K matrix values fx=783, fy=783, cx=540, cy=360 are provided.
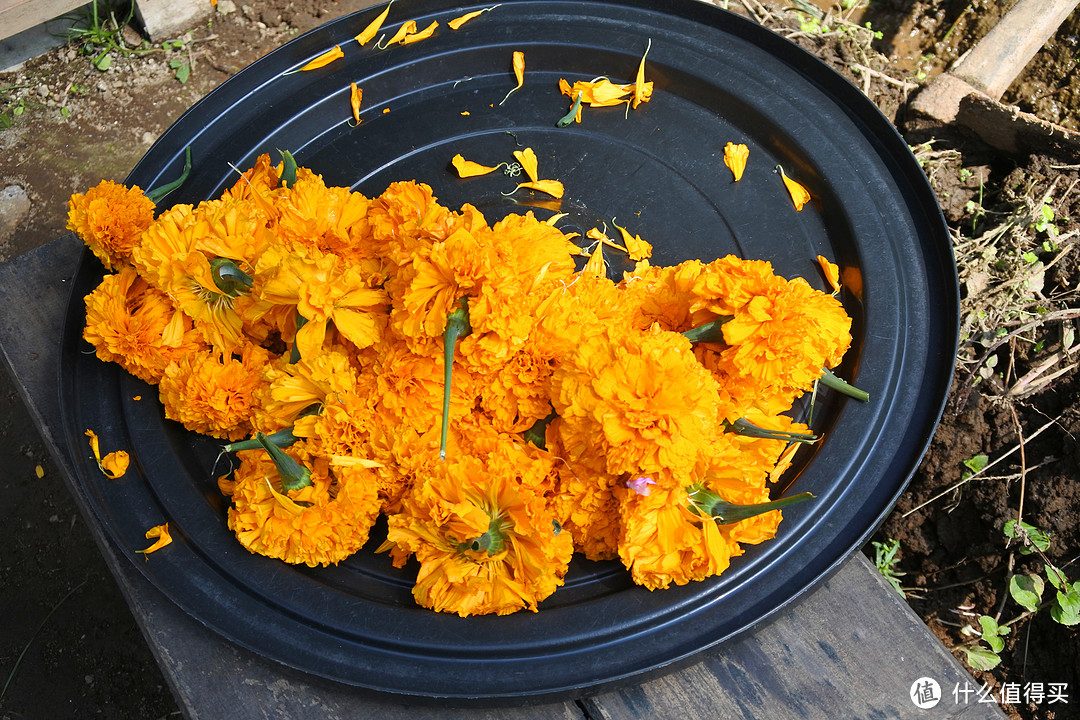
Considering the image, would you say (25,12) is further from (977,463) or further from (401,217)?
(977,463)

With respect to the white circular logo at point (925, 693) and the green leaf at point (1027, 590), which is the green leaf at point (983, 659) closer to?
the green leaf at point (1027, 590)

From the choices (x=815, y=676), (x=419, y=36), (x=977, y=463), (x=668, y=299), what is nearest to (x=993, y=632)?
(x=977, y=463)

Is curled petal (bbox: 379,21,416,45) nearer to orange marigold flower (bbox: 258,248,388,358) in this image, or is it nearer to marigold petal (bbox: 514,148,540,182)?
marigold petal (bbox: 514,148,540,182)

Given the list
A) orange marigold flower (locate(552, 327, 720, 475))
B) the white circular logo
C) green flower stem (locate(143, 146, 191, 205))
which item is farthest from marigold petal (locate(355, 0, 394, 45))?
the white circular logo

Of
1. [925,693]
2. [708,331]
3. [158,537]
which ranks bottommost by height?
[925,693]

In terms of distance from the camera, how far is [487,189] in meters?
1.88

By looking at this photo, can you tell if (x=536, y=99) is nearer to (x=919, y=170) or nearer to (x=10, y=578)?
(x=919, y=170)

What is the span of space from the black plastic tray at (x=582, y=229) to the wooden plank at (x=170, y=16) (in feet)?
5.04

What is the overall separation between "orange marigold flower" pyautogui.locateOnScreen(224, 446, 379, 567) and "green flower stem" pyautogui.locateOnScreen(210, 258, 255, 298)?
30cm

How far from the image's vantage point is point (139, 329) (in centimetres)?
153

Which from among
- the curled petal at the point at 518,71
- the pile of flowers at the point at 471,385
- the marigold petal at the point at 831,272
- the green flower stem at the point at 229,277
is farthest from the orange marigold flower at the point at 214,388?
the marigold petal at the point at 831,272

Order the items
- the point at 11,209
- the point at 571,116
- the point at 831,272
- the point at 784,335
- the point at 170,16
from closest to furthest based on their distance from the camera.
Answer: the point at 784,335 → the point at 831,272 → the point at 571,116 → the point at 11,209 → the point at 170,16

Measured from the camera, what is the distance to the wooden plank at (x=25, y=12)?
2.62 m

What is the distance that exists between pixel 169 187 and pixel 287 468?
84cm
